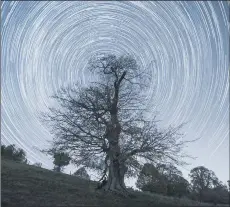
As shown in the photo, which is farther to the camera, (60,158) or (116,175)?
(60,158)

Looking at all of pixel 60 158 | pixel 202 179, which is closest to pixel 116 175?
pixel 60 158

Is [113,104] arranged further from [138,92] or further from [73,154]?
[73,154]

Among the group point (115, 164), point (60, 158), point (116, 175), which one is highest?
point (60, 158)

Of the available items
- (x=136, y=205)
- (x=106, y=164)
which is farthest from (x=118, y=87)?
(x=136, y=205)

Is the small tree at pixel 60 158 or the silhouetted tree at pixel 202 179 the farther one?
the silhouetted tree at pixel 202 179

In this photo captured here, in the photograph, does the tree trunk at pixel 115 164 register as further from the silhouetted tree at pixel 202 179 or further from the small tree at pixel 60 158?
the silhouetted tree at pixel 202 179

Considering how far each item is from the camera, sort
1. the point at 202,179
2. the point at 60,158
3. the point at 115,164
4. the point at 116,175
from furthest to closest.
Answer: the point at 202,179, the point at 60,158, the point at 115,164, the point at 116,175

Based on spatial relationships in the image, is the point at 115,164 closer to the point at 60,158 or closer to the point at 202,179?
the point at 60,158

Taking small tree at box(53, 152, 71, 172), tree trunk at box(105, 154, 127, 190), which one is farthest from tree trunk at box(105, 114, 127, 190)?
small tree at box(53, 152, 71, 172)

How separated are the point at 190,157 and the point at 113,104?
24.7ft

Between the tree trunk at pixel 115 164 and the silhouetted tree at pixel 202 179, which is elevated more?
the silhouetted tree at pixel 202 179

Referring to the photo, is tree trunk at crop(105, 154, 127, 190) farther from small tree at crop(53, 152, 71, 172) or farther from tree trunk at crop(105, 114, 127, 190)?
small tree at crop(53, 152, 71, 172)

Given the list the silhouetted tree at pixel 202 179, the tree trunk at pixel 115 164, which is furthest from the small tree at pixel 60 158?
the silhouetted tree at pixel 202 179

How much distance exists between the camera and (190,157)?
61.6 ft
